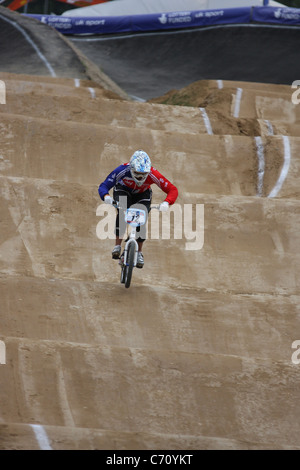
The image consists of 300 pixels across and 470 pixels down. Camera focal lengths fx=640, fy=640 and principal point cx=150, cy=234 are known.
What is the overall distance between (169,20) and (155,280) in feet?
73.1

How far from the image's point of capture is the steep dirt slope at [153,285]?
303 inches

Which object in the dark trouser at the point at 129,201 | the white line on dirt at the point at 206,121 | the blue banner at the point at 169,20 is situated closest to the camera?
the dark trouser at the point at 129,201

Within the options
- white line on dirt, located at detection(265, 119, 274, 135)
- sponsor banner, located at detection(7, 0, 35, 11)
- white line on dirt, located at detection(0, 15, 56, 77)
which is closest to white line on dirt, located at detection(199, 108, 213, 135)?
white line on dirt, located at detection(265, 119, 274, 135)

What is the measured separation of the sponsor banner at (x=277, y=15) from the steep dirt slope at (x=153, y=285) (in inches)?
355

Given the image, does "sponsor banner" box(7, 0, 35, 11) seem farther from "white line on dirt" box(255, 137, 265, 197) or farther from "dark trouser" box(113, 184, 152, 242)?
"dark trouser" box(113, 184, 152, 242)

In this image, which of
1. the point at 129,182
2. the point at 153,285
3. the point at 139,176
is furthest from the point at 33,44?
the point at 139,176

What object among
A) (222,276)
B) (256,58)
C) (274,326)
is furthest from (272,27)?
(274,326)
